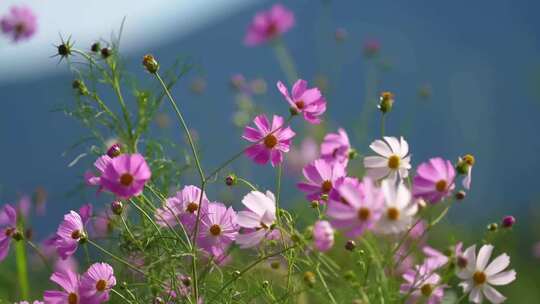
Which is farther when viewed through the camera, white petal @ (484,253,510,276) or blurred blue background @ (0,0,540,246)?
blurred blue background @ (0,0,540,246)

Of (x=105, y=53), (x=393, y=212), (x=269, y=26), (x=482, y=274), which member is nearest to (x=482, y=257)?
(x=482, y=274)

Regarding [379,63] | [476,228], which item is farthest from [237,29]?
[379,63]

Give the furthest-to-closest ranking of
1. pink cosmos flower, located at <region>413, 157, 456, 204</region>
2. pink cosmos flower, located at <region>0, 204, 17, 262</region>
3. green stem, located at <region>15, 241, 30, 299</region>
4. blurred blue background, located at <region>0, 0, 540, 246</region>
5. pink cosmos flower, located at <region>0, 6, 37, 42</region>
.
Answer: blurred blue background, located at <region>0, 0, 540, 246</region> → pink cosmos flower, located at <region>0, 6, 37, 42</region> → green stem, located at <region>15, 241, 30, 299</region> → pink cosmos flower, located at <region>0, 204, 17, 262</region> → pink cosmos flower, located at <region>413, 157, 456, 204</region>

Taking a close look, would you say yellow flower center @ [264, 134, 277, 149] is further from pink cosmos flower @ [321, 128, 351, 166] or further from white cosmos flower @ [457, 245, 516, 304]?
white cosmos flower @ [457, 245, 516, 304]

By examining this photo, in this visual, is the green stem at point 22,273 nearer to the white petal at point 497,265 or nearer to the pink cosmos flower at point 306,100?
the pink cosmos flower at point 306,100

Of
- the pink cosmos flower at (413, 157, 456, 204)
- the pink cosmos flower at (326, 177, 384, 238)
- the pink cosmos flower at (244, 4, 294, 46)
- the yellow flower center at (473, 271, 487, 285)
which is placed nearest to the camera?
the pink cosmos flower at (326, 177, 384, 238)

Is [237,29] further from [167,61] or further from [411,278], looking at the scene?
[411,278]

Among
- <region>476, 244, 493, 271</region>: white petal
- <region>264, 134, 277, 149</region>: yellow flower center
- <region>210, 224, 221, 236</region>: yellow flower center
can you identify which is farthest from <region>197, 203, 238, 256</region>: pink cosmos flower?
<region>476, 244, 493, 271</region>: white petal

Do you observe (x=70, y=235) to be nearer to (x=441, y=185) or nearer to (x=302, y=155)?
(x=441, y=185)
